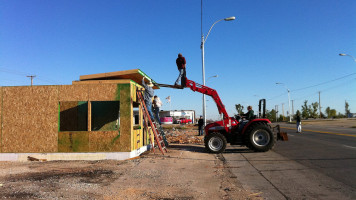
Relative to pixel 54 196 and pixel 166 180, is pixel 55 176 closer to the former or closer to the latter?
pixel 54 196

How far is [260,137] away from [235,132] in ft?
3.67

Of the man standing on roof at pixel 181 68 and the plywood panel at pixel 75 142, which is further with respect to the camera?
the man standing on roof at pixel 181 68

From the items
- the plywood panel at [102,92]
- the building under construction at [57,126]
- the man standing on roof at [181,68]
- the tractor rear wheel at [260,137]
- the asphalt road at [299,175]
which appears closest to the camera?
the asphalt road at [299,175]

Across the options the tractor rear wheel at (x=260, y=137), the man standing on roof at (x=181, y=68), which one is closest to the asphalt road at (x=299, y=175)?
the tractor rear wheel at (x=260, y=137)

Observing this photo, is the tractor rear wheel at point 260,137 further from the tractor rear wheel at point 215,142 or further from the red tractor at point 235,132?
the tractor rear wheel at point 215,142

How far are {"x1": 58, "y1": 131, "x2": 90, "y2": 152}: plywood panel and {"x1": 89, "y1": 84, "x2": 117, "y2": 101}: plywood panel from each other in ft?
4.68

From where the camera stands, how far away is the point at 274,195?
5598 mm

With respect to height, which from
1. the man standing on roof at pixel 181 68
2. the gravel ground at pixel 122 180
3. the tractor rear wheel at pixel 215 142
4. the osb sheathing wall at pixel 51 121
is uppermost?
the man standing on roof at pixel 181 68

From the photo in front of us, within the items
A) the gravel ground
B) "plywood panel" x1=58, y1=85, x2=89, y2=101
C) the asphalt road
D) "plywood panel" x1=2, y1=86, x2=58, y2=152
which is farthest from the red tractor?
"plywood panel" x1=2, y1=86, x2=58, y2=152

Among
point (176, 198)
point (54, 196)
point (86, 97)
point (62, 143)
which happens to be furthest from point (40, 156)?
point (176, 198)

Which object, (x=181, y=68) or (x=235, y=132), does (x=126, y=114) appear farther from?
(x=235, y=132)

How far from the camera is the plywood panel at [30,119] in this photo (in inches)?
411

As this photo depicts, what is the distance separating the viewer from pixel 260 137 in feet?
40.0

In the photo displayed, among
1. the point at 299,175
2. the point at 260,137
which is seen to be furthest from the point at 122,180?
the point at 260,137
